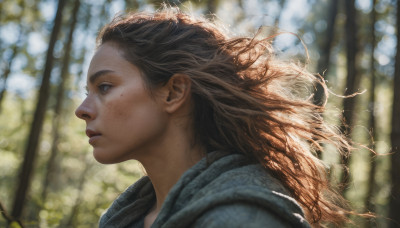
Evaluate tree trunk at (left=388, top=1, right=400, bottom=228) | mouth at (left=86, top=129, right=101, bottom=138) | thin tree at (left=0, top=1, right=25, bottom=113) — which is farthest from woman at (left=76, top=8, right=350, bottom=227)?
thin tree at (left=0, top=1, right=25, bottom=113)

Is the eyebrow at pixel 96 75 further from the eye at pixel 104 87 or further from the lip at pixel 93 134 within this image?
the lip at pixel 93 134

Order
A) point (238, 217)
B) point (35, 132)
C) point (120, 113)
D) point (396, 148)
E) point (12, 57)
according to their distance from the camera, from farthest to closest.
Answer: point (12, 57)
point (35, 132)
point (396, 148)
point (120, 113)
point (238, 217)

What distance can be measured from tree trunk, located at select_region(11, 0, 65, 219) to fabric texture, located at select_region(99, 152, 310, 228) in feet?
14.8

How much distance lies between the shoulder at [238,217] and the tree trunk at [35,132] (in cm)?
484

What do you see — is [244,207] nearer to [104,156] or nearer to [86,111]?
[104,156]

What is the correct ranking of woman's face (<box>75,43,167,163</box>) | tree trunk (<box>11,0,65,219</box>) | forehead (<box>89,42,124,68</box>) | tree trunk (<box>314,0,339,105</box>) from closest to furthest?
woman's face (<box>75,43,167,163</box>) → forehead (<box>89,42,124,68</box>) → tree trunk (<box>11,0,65,219</box>) → tree trunk (<box>314,0,339,105</box>)

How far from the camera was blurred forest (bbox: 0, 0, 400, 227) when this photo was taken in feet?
13.8

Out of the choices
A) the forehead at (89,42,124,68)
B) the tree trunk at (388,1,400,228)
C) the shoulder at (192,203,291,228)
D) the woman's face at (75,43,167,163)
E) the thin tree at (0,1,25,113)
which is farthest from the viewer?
the thin tree at (0,1,25,113)

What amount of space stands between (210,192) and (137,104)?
0.81m

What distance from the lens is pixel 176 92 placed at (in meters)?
2.47

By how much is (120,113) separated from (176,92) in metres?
0.39

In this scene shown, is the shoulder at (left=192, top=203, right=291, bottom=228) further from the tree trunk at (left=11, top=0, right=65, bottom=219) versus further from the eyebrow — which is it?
the tree trunk at (left=11, top=0, right=65, bottom=219)

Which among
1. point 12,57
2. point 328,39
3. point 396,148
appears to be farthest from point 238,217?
point 12,57

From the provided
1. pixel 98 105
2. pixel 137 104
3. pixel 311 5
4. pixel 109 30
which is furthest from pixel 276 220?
pixel 311 5
